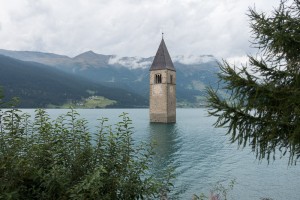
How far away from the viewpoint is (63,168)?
277 inches

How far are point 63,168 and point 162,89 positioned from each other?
73366 millimetres

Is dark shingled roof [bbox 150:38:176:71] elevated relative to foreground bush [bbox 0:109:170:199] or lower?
elevated

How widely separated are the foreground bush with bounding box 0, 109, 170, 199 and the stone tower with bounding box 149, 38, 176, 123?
231ft

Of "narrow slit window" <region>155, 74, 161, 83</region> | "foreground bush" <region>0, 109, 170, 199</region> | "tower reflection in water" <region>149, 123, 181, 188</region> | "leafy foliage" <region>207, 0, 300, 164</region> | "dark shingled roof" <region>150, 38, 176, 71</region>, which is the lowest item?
"tower reflection in water" <region>149, 123, 181, 188</region>

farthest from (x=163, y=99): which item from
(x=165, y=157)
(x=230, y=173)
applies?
(x=230, y=173)

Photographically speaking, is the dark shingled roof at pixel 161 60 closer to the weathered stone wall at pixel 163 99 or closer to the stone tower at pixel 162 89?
the stone tower at pixel 162 89

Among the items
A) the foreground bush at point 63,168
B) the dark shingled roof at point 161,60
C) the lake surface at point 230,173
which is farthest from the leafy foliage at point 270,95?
the dark shingled roof at point 161,60

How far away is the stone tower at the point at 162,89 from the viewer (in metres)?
79.1

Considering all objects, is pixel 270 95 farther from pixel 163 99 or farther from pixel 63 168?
pixel 163 99

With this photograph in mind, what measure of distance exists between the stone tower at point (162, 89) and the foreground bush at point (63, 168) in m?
70.5

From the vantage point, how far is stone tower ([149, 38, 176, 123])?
259 ft

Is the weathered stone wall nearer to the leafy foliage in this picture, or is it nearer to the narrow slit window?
the narrow slit window

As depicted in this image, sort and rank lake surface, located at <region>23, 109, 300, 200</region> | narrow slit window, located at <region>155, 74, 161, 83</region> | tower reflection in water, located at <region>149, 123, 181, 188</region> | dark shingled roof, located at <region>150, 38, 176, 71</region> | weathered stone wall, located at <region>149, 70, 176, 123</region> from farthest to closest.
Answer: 1. narrow slit window, located at <region>155, 74, 161, 83</region>
2. dark shingled roof, located at <region>150, 38, 176, 71</region>
3. weathered stone wall, located at <region>149, 70, 176, 123</region>
4. tower reflection in water, located at <region>149, 123, 181, 188</region>
5. lake surface, located at <region>23, 109, 300, 200</region>

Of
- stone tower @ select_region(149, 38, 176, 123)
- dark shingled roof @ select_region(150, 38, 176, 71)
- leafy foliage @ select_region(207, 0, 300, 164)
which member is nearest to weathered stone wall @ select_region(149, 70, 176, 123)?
stone tower @ select_region(149, 38, 176, 123)
